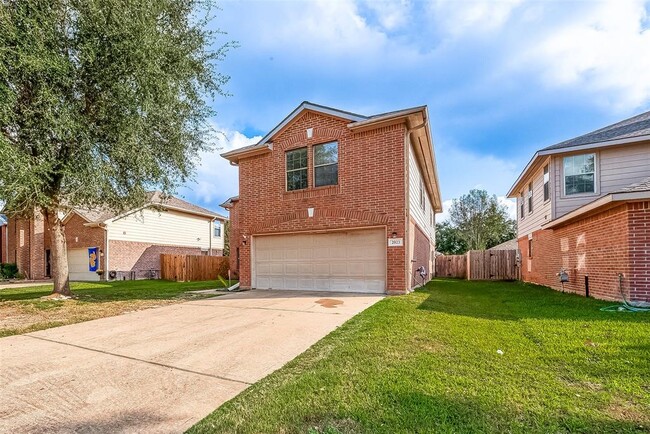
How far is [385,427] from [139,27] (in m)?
9.61

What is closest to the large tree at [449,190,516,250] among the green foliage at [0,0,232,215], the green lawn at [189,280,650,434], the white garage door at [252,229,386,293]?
the white garage door at [252,229,386,293]

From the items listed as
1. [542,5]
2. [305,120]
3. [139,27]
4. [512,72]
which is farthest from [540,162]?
[139,27]

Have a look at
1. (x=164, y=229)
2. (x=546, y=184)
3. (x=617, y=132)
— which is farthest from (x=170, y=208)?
(x=617, y=132)

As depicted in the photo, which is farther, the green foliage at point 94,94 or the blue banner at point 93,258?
the blue banner at point 93,258

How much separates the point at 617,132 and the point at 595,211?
4.24m

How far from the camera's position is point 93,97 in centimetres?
857

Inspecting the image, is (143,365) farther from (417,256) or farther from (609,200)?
(417,256)

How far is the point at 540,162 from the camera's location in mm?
12781

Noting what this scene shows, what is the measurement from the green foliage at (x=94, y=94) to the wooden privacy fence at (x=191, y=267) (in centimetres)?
961

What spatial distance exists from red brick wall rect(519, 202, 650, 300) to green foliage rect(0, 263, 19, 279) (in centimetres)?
3194

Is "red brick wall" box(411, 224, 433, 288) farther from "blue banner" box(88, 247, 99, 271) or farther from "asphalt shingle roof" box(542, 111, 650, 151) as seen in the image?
"blue banner" box(88, 247, 99, 271)

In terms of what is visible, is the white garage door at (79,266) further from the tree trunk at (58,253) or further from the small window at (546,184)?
the small window at (546,184)

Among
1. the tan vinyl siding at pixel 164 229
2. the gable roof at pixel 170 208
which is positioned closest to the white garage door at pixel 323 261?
the gable roof at pixel 170 208

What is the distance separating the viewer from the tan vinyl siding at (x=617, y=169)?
33.2ft
